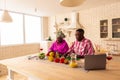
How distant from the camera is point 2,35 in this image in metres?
4.07

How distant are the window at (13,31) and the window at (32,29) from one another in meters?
0.28

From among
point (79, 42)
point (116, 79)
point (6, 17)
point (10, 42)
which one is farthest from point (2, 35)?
point (116, 79)

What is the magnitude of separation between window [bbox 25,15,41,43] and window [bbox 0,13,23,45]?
0.92 feet

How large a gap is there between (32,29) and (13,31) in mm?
891

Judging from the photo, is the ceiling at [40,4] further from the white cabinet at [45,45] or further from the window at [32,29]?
the white cabinet at [45,45]

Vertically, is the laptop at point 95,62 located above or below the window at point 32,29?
below

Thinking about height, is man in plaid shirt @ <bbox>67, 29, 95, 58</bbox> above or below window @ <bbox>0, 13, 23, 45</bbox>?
below

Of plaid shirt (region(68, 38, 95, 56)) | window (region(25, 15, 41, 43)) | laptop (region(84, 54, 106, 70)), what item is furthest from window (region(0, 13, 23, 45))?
laptop (region(84, 54, 106, 70))

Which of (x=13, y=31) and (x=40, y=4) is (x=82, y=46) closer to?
(x=40, y=4)

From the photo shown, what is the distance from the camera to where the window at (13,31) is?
4117 mm

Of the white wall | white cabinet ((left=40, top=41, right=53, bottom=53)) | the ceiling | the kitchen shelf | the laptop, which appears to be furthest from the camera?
white cabinet ((left=40, top=41, right=53, bottom=53))

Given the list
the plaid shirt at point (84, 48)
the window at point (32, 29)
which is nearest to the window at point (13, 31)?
the window at point (32, 29)

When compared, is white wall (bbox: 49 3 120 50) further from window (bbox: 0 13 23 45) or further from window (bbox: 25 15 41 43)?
window (bbox: 0 13 23 45)

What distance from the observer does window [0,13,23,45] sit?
4.12 metres
